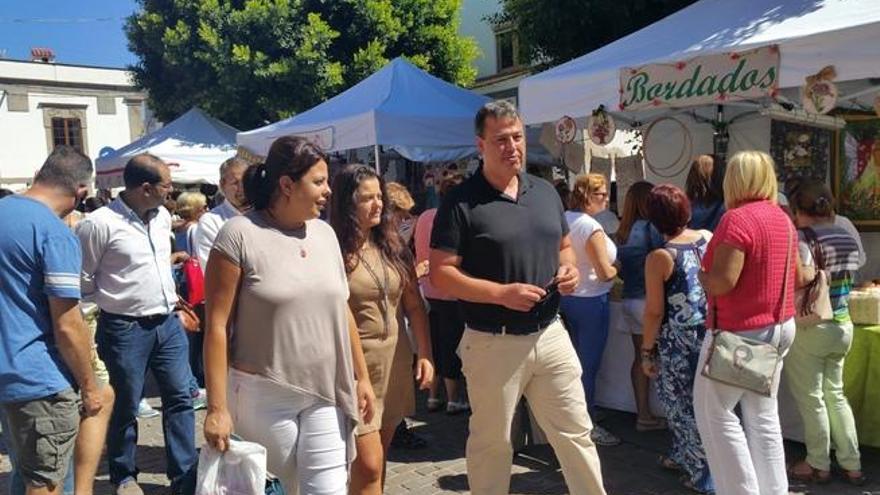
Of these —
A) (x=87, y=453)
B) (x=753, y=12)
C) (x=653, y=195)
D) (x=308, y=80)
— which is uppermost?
(x=308, y=80)

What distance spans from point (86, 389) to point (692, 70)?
4023 mm

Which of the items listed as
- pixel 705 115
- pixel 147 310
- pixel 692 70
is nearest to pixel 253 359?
pixel 147 310

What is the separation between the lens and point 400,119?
759 cm

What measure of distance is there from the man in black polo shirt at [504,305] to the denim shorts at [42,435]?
5.08 feet

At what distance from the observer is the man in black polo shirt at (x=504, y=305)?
2.90 meters

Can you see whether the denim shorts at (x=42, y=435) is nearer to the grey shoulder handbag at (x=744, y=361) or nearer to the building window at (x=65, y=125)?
the grey shoulder handbag at (x=744, y=361)

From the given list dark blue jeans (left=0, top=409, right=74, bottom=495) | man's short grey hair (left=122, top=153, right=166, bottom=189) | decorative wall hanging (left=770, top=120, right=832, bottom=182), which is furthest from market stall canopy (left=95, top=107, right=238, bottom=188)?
dark blue jeans (left=0, top=409, right=74, bottom=495)

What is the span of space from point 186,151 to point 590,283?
933 cm

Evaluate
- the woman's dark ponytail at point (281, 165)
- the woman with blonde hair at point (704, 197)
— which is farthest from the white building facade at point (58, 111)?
the woman's dark ponytail at point (281, 165)

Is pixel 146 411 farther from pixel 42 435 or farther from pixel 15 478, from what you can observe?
pixel 42 435

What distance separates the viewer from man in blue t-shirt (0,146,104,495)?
2727 millimetres

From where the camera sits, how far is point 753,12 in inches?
205

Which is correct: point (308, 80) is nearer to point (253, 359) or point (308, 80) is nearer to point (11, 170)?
point (253, 359)

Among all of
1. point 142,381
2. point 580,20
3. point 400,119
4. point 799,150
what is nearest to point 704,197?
point 799,150
